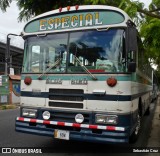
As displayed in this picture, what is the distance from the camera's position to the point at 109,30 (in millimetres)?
6391

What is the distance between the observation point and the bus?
20.3 feet

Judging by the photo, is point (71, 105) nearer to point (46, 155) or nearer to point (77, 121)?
point (77, 121)

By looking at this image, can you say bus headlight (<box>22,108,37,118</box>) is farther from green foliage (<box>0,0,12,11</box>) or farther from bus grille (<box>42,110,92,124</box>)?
green foliage (<box>0,0,12,11</box>)

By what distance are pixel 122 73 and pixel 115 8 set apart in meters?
1.38

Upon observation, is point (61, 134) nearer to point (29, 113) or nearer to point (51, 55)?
point (29, 113)

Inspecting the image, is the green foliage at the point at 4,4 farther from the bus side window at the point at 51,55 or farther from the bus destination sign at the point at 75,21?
the bus side window at the point at 51,55

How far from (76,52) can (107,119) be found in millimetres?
1623

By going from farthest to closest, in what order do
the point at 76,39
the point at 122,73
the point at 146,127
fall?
1. the point at 146,127
2. the point at 76,39
3. the point at 122,73

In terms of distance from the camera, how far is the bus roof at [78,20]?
252 inches

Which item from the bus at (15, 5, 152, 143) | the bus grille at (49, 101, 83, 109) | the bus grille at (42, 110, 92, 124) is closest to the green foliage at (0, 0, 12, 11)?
the bus at (15, 5, 152, 143)

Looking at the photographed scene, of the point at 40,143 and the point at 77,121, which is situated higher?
the point at 77,121

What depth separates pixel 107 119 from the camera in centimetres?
618

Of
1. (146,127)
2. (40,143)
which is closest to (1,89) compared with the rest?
(146,127)

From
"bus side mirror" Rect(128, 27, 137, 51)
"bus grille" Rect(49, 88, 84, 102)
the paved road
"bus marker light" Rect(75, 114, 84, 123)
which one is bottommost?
the paved road
